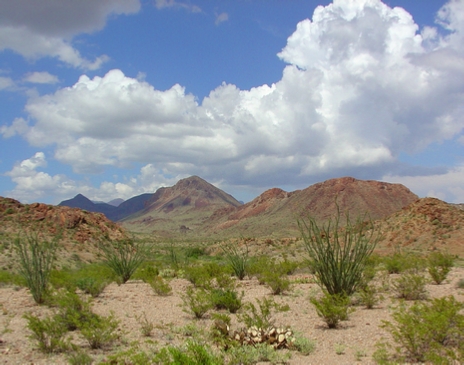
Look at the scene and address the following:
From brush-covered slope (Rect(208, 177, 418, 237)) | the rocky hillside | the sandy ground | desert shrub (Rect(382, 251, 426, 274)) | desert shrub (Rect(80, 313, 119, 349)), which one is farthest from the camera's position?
brush-covered slope (Rect(208, 177, 418, 237))

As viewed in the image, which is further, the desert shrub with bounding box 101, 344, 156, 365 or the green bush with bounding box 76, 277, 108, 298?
the green bush with bounding box 76, 277, 108, 298

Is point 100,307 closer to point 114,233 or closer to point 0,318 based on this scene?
point 0,318

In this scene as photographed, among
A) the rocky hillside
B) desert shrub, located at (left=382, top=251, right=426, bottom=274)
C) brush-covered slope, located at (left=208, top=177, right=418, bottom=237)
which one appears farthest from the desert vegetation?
brush-covered slope, located at (left=208, top=177, right=418, bottom=237)

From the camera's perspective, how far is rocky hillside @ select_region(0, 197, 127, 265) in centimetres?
3447

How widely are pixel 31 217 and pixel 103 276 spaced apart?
26.1 m

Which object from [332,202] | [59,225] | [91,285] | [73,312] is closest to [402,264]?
[91,285]

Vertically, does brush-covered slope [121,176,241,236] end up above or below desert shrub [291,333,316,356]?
above

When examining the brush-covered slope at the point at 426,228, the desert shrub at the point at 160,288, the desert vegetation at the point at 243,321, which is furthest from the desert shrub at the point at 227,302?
the brush-covered slope at the point at 426,228

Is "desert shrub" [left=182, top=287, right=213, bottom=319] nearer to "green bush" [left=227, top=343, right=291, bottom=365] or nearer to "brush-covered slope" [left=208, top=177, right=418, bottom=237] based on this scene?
"green bush" [left=227, top=343, right=291, bottom=365]

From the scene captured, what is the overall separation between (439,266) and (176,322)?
11115 mm

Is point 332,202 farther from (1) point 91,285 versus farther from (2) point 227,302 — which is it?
(2) point 227,302

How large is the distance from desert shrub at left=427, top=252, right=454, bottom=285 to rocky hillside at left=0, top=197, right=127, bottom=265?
24737mm

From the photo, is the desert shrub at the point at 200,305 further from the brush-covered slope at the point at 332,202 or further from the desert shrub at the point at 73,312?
the brush-covered slope at the point at 332,202

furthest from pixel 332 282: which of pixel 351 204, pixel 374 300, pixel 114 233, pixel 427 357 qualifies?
pixel 351 204
